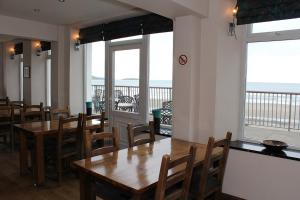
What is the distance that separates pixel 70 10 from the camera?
4109mm

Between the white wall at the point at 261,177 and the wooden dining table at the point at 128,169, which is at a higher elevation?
the wooden dining table at the point at 128,169

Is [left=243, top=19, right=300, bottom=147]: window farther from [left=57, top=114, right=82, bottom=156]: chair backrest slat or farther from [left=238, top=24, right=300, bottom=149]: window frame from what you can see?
[left=57, top=114, right=82, bottom=156]: chair backrest slat

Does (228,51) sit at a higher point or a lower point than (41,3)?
lower

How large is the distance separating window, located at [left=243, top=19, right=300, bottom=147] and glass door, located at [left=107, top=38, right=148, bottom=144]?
1.69 m

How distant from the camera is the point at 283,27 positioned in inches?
111

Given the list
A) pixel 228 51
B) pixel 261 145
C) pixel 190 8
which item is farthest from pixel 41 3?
pixel 261 145

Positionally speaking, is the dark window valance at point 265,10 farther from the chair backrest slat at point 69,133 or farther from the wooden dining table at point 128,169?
the chair backrest slat at point 69,133

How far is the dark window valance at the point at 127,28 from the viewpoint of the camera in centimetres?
368

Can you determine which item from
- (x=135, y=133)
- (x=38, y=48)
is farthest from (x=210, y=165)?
(x=38, y=48)

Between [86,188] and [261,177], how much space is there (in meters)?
1.86

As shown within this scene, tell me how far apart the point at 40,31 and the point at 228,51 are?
3801mm

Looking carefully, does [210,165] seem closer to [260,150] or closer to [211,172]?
[211,172]

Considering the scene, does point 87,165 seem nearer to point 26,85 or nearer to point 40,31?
point 40,31

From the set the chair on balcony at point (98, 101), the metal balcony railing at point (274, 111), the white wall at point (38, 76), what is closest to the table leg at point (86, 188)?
the metal balcony railing at point (274, 111)
